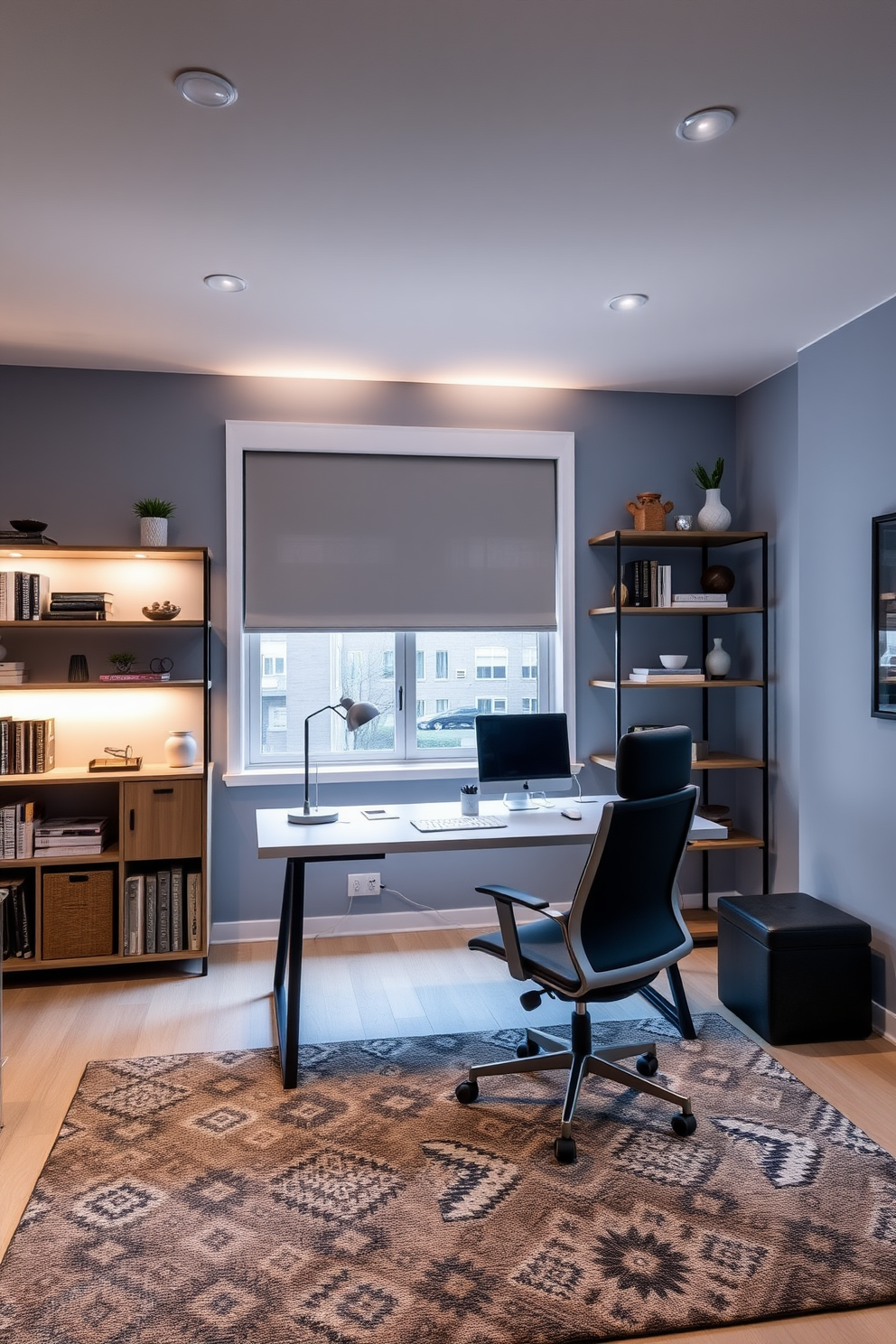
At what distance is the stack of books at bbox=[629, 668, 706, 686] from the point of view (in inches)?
167

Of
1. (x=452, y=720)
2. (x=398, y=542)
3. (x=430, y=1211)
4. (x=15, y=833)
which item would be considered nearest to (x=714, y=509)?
(x=398, y=542)

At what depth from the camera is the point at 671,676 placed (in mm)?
4262

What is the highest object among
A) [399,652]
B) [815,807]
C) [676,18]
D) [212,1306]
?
[676,18]

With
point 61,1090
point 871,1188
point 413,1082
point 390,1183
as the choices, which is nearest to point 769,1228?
point 871,1188

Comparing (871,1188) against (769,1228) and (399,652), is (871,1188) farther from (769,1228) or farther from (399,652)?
(399,652)

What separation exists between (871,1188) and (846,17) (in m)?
2.73

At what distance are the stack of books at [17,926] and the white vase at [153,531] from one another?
5.03 feet

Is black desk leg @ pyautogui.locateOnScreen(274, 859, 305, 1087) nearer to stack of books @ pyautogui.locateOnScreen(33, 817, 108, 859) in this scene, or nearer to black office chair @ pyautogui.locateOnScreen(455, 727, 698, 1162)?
black office chair @ pyautogui.locateOnScreen(455, 727, 698, 1162)

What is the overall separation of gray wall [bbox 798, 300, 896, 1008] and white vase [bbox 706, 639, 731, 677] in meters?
0.54

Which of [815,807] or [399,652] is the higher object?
[399,652]

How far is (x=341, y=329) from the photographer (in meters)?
3.61

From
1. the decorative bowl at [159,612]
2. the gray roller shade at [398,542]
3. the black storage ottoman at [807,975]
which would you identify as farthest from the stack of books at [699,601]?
the decorative bowl at [159,612]

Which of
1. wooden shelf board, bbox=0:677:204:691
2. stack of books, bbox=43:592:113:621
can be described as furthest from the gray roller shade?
stack of books, bbox=43:592:113:621

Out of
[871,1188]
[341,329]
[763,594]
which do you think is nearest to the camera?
[871,1188]
